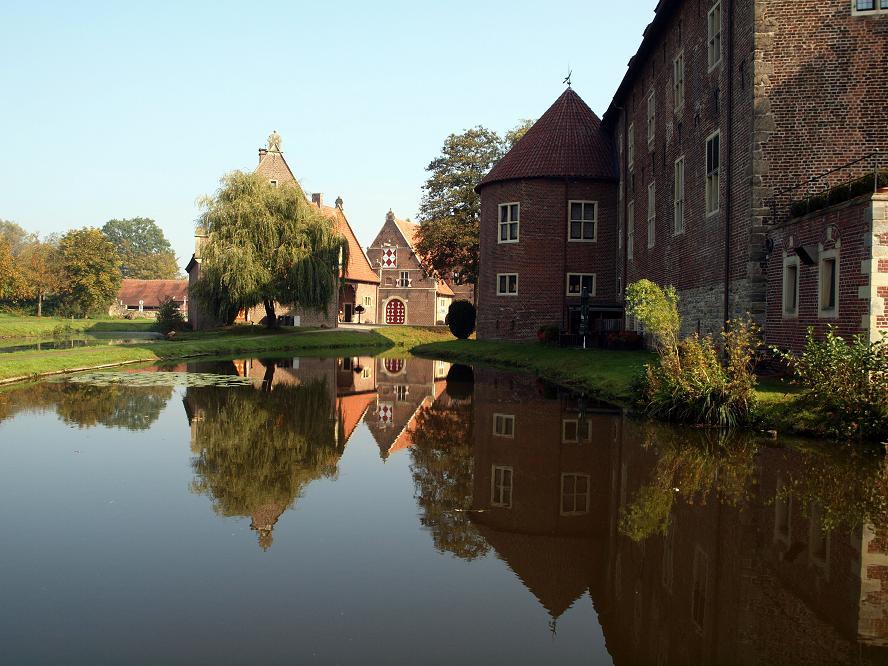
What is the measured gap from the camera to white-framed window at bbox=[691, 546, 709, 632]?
190 inches

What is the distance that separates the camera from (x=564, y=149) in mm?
35438

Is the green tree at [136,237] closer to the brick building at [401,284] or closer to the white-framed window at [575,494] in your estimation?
the brick building at [401,284]

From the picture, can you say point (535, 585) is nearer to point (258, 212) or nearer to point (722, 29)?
point (722, 29)

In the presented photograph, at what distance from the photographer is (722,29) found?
18906 mm

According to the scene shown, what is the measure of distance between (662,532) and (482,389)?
13052 millimetres

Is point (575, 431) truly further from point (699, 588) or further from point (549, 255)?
point (549, 255)

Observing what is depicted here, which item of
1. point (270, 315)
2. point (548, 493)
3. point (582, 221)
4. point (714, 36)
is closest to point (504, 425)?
point (548, 493)

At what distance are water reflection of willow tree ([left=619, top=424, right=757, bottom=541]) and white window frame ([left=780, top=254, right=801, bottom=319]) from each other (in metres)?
4.42

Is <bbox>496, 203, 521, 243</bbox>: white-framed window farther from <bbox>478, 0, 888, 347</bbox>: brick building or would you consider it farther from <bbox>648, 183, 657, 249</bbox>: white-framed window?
<bbox>478, 0, 888, 347</bbox>: brick building

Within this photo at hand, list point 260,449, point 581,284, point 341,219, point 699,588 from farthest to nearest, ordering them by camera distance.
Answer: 1. point 341,219
2. point 581,284
3. point 260,449
4. point 699,588

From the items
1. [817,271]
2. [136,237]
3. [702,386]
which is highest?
[136,237]

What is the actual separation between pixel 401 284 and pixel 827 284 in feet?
197

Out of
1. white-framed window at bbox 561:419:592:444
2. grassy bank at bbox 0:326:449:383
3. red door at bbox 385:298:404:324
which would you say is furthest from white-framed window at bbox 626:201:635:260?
red door at bbox 385:298:404:324

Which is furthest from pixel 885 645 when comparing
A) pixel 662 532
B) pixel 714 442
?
pixel 714 442
